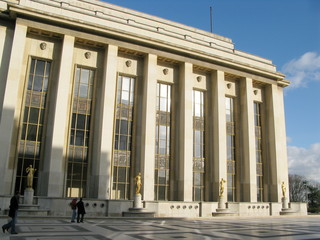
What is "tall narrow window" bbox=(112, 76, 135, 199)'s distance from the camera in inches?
1096

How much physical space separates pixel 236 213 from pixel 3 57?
940 inches

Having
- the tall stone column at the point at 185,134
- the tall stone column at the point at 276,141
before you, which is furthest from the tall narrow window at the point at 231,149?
the tall stone column at the point at 185,134

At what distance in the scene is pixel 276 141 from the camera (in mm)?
35125

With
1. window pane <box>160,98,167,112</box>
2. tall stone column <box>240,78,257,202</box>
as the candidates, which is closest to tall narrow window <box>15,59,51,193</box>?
window pane <box>160,98,167,112</box>

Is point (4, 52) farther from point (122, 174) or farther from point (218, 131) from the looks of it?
point (218, 131)

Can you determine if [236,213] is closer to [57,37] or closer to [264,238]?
[264,238]

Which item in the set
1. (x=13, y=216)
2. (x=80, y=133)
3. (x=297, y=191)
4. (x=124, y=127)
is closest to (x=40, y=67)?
(x=80, y=133)

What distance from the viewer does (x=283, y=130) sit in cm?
3703

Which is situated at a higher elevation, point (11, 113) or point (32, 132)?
point (11, 113)

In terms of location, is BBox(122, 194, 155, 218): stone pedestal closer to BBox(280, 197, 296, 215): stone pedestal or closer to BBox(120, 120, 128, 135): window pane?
BBox(120, 120, 128, 135): window pane

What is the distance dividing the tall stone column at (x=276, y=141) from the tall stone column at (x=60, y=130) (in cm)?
2201

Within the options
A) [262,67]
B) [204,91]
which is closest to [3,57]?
[204,91]

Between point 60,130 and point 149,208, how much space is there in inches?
374

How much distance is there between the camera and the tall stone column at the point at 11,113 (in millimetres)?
23688
